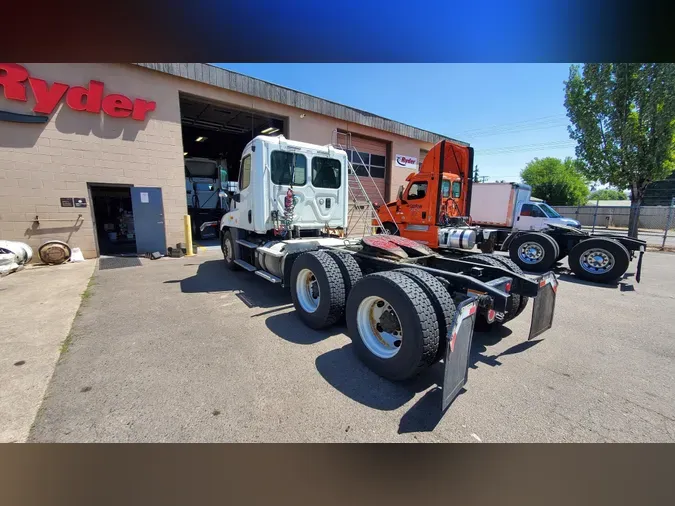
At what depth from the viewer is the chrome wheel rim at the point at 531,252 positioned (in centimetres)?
808

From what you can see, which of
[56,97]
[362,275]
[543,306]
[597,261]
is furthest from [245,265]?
[597,261]

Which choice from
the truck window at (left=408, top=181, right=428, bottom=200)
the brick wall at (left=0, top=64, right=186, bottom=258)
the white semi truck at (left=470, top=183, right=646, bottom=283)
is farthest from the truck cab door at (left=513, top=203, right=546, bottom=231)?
the brick wall at (left=0, top=64, right=186, bottom=258)

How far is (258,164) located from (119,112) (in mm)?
7225

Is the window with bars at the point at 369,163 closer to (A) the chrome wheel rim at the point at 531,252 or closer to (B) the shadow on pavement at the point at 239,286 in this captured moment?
(A) the chrome wheel rim at the point at 531,252

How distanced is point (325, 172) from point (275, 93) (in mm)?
8013

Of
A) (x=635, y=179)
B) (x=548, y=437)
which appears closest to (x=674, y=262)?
(x=635, y=179)

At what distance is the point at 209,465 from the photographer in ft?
6.25

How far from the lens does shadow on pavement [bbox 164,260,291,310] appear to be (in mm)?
5344

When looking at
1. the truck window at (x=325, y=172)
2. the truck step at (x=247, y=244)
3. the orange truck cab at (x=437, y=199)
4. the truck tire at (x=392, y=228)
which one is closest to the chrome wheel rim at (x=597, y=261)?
the orange truck cab at (x=437, y=199)

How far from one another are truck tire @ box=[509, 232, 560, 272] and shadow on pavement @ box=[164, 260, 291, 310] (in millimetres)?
6923

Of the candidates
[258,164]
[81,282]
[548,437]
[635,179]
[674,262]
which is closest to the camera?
[548,437]

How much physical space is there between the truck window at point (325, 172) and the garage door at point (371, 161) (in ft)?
30.4

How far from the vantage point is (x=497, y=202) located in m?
13.9
